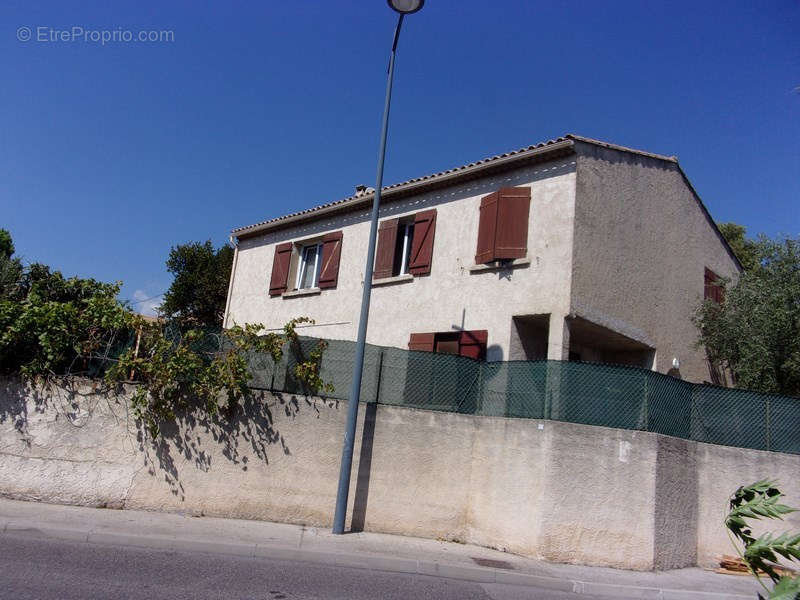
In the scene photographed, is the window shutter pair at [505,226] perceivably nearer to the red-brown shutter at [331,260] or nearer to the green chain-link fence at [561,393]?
the green chain-link fence at [561,393]

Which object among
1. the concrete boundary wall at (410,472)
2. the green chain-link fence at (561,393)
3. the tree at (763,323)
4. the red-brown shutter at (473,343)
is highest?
the tree at (763,323)

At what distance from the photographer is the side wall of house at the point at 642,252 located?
475 inches

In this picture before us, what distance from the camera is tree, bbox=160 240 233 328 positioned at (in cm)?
2516

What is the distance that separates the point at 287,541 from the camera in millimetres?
8414

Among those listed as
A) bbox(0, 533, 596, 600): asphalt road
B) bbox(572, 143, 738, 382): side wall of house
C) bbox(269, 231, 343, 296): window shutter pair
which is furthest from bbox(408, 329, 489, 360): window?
bbox(0, 533, 596, 600): asphalt road

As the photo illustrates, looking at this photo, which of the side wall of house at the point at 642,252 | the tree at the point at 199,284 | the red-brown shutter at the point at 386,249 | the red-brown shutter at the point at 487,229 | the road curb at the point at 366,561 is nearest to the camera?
the road curb at the point at 366,561

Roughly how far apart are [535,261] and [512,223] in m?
0.95

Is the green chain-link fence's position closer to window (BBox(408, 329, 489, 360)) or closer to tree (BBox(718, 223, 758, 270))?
window (BBox(408, 329, 489, 360))

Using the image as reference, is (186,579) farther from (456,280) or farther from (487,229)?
(487,229)

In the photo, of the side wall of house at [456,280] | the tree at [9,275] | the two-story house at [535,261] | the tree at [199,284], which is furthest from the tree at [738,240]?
the tree at [9,275]

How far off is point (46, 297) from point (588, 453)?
9056mm

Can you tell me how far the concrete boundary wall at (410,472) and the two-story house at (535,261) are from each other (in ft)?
8.75

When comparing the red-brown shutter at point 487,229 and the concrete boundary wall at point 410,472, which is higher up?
the red-brown shutter at point 487,229

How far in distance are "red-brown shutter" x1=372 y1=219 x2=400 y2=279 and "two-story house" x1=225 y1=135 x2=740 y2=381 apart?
0.11ft
